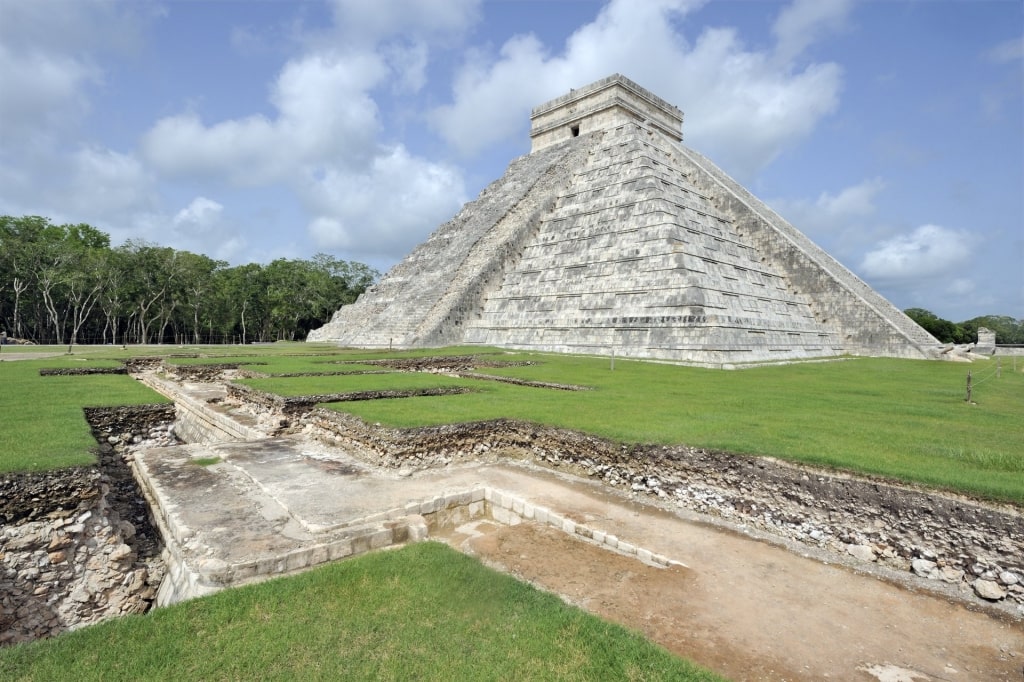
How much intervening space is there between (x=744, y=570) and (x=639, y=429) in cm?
350

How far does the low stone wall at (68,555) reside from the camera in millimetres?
5000

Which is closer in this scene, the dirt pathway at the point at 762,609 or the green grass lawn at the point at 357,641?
the green grass lawn at the point at 357,641

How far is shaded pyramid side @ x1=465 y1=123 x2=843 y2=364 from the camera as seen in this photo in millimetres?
21781

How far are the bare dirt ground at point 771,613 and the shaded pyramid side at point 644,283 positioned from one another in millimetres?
15733

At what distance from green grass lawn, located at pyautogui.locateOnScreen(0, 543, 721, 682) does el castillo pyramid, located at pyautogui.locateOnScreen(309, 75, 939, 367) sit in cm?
1774

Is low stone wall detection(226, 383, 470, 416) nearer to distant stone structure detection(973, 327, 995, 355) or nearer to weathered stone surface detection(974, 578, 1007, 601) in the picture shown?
weathered stone surface detection(974, 578, 1007, 601)

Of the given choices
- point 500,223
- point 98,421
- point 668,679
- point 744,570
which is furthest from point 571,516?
point 500,223

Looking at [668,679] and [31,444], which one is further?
[31,444]

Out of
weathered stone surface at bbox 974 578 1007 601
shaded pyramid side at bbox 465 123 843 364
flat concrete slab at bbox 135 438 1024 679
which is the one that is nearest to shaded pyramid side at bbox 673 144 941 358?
shaded pyramid side at bbox 465 123 843 364

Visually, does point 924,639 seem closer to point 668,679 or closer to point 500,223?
point 668,679

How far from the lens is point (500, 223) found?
32531 millimetres

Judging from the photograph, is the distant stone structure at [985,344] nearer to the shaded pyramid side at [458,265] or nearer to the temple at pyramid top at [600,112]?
the temple at pyramid top at [600,112]

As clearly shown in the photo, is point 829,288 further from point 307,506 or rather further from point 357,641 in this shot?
point 357,641

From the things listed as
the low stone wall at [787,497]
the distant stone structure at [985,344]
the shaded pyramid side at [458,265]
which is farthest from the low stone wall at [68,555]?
the distant stone structure at [985,344]
